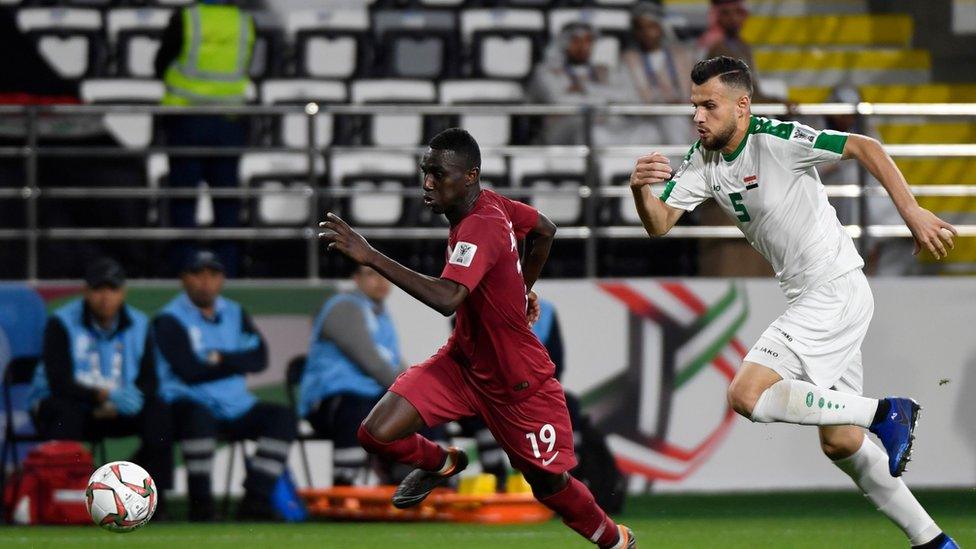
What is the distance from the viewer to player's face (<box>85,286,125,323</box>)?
34.6 ft

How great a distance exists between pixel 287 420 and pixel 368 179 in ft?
8.50

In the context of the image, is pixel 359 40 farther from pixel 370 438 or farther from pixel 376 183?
pixel 370 438

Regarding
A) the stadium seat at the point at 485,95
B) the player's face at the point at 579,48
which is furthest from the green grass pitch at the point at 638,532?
the player's face at the point at 579,48

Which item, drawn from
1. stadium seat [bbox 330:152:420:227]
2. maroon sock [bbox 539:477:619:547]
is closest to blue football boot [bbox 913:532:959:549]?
maroon sock [bbox 539:477:619:547]

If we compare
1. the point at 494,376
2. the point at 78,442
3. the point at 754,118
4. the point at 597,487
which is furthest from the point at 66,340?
the point at 754,118

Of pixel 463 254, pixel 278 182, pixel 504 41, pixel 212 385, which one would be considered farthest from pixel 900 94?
pixel 463 254

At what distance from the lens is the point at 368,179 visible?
40.8 feet

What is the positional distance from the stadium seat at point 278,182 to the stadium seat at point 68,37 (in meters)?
2.54

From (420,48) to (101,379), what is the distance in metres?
5.16

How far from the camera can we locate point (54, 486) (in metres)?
10.1

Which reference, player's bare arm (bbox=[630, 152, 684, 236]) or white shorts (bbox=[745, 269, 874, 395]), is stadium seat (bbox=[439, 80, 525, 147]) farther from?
white shorts (bbox=[745, 269, 874, 395])

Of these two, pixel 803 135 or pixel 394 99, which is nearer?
pixel 803 135

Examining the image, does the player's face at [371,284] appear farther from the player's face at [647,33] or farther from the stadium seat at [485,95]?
the player's face at [647,33]

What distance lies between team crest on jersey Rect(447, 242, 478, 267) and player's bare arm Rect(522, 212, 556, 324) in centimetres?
76
